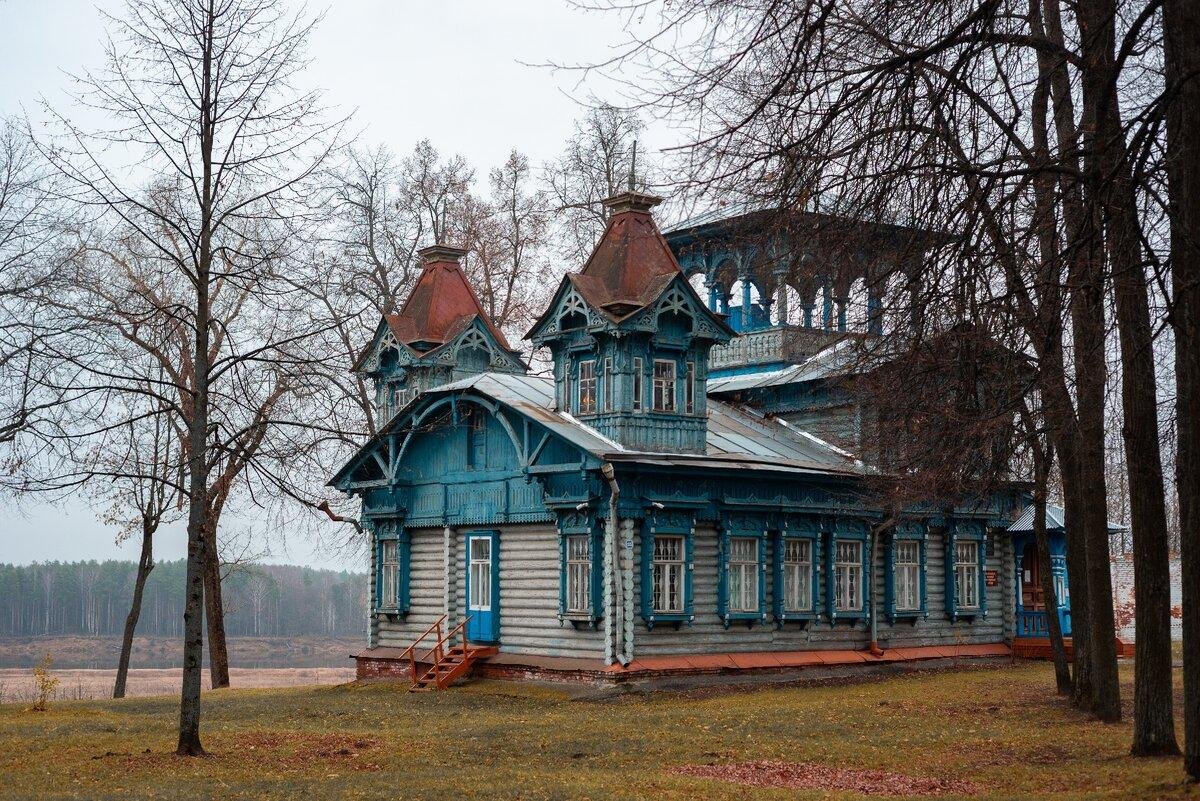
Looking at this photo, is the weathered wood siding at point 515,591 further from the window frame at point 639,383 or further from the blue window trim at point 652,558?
the window frame at point 639,383

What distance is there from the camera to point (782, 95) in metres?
12.8

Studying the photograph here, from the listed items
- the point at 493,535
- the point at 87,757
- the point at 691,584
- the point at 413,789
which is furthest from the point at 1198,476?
the point at 493,535

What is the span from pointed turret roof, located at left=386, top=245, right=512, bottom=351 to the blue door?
6204 mm

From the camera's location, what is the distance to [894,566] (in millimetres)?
32781

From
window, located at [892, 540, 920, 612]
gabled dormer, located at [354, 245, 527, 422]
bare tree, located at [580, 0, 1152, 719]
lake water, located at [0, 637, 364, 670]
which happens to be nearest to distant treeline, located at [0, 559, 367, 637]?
lake water, located at [0, 637, 364, 670]

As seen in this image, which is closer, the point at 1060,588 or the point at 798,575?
the point at 798,575

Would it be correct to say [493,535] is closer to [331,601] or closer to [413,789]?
[413,789]

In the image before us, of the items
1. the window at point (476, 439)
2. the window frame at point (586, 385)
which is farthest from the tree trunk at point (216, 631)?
the window frame at point (586, 385)

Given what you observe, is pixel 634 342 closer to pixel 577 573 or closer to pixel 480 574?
pixel 577 573

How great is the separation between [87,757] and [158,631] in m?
124

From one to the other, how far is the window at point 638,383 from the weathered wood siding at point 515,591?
124 inches

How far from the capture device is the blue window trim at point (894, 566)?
32.4 metres

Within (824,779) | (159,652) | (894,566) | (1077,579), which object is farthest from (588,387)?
(159,652)

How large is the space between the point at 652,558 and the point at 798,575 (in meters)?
4.54
